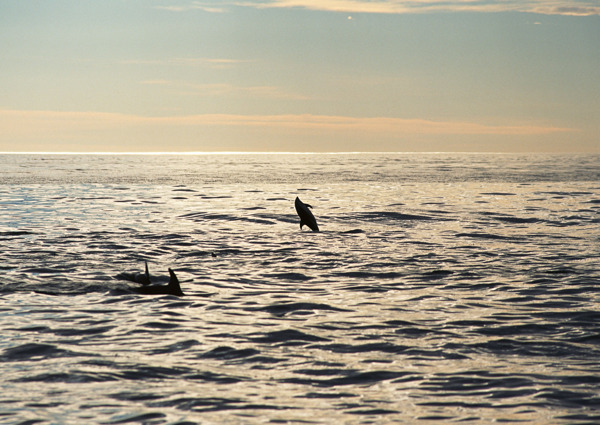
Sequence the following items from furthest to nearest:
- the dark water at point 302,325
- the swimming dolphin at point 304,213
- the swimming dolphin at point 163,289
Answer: the swimming dolphin at point 304,213 < the swimming dolphin at point 163,289 < the dark water at point 302,325

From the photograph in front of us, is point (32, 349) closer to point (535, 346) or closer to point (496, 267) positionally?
point (535, 346)

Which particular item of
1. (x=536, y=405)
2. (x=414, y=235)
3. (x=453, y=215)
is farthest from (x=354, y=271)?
(x=453, y=215)

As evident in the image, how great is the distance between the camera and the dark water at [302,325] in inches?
296

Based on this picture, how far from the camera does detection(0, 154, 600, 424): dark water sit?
24.7 ft

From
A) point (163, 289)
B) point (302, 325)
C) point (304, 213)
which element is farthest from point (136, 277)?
point (304, 213)

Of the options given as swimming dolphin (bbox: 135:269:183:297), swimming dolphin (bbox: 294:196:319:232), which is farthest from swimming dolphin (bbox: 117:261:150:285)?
swimming dolphin (bbox: 294:196:319:232)

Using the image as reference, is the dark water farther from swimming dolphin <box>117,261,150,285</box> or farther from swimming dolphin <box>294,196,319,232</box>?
swimming dolphin <box>294,196,319,232</box>

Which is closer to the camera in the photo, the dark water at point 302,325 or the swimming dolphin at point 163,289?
the dark water at point 302,325

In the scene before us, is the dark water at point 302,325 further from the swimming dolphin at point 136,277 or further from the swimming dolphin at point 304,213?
the swimming dolphin at point 304,213

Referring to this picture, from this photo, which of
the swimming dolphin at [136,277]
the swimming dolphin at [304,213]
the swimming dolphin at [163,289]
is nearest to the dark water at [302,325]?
the swimming dolphin at [163,289]

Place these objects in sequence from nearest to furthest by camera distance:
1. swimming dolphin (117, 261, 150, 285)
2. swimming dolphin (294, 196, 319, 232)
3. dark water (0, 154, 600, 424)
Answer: dark water (0, 154, 600, 424), swimming dolphin (117, 261, 150, 285), swimming dolphin (294, 196, 319, 232)

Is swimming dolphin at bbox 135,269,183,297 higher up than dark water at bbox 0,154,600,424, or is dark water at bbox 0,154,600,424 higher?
swimming dolphin at bbox 135,269,183,297

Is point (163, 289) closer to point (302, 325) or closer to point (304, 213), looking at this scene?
point (302, 325)

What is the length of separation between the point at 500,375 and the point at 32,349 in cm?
652
